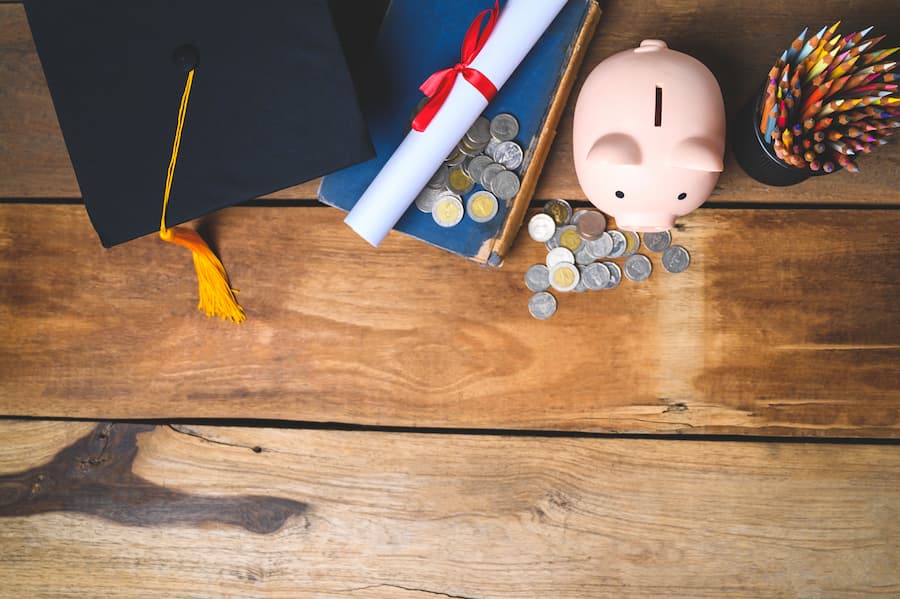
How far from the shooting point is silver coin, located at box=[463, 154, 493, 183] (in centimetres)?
77

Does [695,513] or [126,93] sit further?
[695,513]

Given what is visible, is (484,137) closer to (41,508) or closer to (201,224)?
(201,224)

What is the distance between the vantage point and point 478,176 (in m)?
0.77

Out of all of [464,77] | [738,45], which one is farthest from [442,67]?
[738,45]

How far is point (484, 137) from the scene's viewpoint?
766mm

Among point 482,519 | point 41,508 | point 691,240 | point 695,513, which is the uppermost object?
point 691,240

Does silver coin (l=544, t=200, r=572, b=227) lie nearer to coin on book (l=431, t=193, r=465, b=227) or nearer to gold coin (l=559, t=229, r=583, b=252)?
gold coin (l=559, t=229, r=583, b=252)

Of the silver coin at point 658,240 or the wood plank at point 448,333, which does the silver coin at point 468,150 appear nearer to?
the wood plank at point 448,333

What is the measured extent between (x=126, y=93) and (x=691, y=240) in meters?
0.69

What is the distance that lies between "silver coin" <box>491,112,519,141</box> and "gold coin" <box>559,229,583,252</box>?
0.14 m

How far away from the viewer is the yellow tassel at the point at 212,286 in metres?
0.81

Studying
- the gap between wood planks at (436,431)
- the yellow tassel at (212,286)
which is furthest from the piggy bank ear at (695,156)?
the yellow tassel at (212,286)

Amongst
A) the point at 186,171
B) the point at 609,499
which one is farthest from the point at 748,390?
the point at 186,171

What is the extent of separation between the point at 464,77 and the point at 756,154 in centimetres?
35
